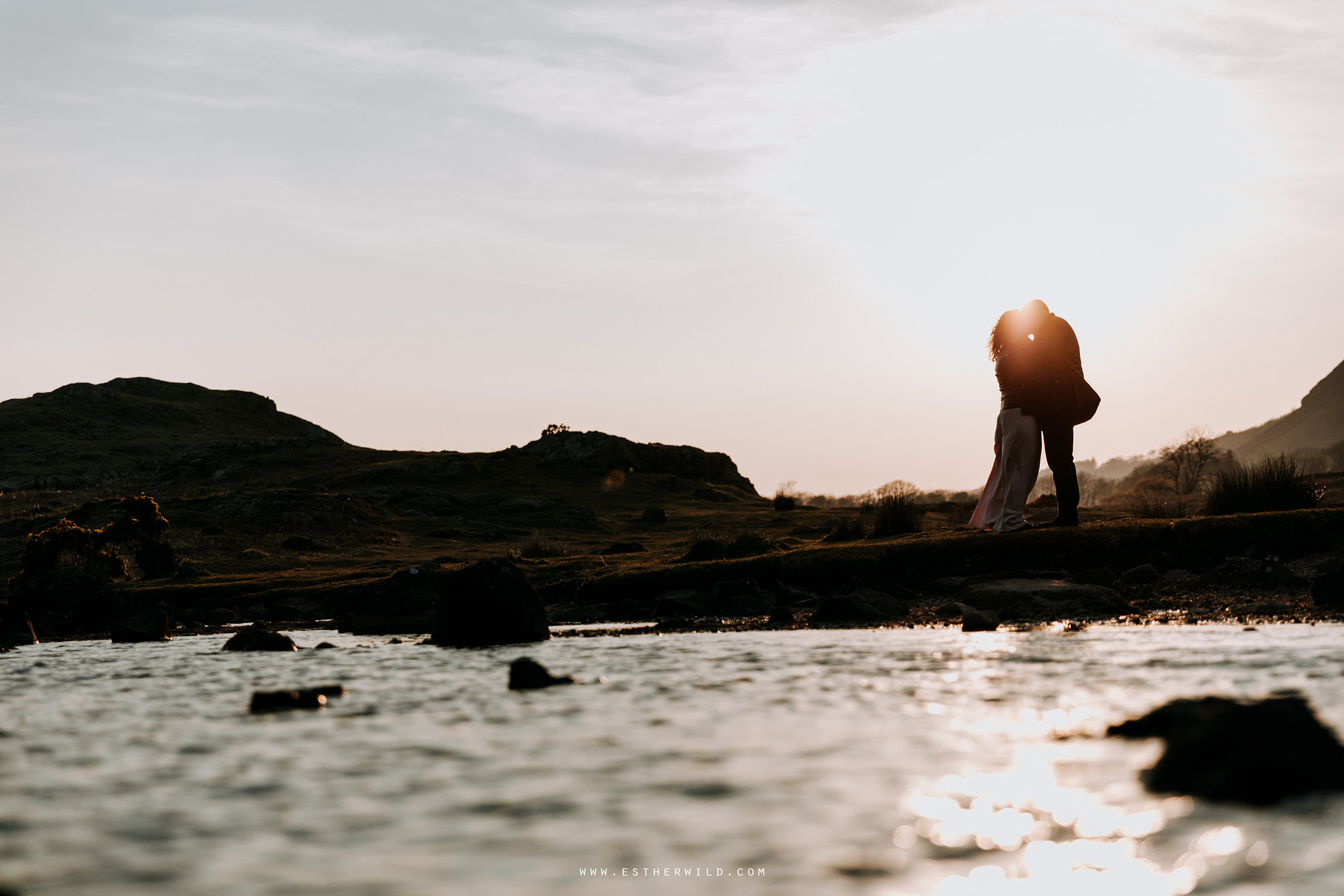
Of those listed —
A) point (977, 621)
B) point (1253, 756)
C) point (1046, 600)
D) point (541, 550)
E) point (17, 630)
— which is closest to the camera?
point (1253, 756)

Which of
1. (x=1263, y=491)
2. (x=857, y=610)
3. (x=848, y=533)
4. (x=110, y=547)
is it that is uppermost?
(x=1263, y=491)

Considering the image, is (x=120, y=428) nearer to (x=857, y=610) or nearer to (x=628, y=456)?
(x=628, y=456)

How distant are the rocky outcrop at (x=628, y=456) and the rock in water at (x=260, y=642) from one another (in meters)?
58.7

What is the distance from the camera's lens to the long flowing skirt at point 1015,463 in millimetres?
20156

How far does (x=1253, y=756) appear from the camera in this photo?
17.8ft

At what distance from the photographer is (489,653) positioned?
13.6 metres

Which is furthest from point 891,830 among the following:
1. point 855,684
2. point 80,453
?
point 80,453

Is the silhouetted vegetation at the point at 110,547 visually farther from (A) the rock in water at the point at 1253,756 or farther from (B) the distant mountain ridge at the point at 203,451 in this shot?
(B) the distant mountain ridge at the point at 203,451

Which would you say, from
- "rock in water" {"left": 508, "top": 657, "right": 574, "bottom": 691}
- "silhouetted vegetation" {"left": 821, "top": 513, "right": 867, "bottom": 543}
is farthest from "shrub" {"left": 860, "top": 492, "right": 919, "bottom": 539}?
"rock in water" {"left": 508, "top": 657, "right": 574, "bottom": 691}

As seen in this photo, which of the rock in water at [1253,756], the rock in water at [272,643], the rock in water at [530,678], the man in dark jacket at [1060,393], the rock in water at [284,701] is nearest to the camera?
the rock in water at [1253,756]

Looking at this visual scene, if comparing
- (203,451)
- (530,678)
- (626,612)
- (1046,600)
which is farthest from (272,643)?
(203,451)

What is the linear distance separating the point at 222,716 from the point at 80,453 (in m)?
94.0

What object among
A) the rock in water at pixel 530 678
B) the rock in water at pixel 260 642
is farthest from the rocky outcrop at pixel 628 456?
the rock in water at pixel 530 678

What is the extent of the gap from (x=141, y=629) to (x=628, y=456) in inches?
2358
